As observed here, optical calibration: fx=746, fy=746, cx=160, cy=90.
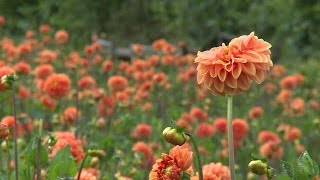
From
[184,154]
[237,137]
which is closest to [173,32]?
[237,137]

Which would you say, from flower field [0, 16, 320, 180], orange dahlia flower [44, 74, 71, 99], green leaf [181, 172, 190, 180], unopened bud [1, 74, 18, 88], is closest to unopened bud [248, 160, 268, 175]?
flower field [0, 16, 320, 180]

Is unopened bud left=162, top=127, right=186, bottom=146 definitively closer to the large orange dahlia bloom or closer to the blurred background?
the large orange dahlia bloom

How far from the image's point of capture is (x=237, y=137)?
12.0 feet

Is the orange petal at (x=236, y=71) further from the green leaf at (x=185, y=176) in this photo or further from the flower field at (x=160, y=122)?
the green leaf at (x=185, y=176)

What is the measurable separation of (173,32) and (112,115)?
6273mm

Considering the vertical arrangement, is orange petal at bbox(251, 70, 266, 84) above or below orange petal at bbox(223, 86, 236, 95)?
above

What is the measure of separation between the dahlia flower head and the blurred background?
8.22 meters

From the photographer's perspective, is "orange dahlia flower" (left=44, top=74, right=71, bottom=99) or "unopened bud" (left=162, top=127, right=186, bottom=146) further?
"orange dahlia flower" (left=44, top=74, right=71, bottom=99)

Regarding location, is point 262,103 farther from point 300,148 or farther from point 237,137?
point 237,137

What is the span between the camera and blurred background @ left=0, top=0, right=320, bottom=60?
9.96m

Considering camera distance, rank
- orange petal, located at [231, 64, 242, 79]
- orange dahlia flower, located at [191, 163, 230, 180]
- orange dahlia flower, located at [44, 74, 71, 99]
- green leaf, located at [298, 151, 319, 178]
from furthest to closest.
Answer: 1. orange dahlia flower, located at [44, 74, 71, 99]
2. orange dahlia flower, located at [191, 163, 230, 180]
3. green leaf, located at [298, 151, 319, 178]
4. orange petal, located at [231, 64, 242, 79]

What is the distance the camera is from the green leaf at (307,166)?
1.62 metres

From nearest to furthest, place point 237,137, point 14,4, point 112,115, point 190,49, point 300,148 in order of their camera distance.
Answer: point 237,137 → point 300,148 → point 112,115 → point 190,49 → point 14,4

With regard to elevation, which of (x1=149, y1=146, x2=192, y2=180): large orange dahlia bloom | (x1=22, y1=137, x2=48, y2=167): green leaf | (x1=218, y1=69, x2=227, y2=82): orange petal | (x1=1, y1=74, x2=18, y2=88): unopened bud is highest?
(x1=1, y1=74, x2=18, y2=88): unopened bud
